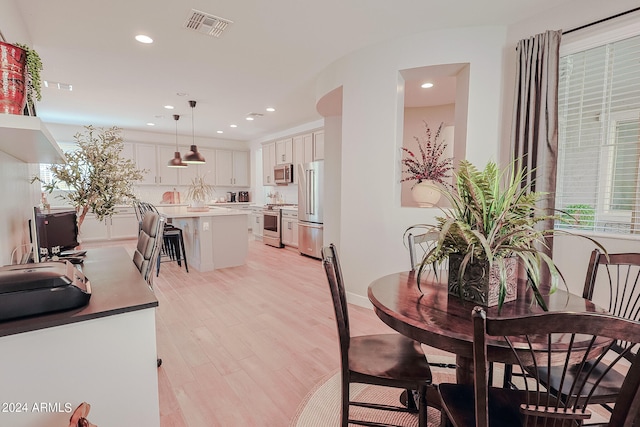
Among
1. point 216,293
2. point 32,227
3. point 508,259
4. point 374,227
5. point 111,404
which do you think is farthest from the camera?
point 216,293

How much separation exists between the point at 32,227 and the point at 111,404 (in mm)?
1658

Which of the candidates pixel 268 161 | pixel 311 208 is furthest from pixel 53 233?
pixel 268 161

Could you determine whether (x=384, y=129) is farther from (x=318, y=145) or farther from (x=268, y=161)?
(x=268, y=161)

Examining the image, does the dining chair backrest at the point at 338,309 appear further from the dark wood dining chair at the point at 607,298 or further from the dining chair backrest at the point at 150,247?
the dining chair backrest at the point at 150,247

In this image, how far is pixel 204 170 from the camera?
321 inches

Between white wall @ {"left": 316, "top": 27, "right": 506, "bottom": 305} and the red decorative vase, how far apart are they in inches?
106

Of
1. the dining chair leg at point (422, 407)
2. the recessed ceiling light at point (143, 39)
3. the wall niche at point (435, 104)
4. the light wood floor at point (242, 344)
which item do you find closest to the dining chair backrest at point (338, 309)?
the dining chair leg at point (422, 407)

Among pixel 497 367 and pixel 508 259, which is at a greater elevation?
pixel 508 259

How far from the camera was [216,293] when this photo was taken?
376 cm

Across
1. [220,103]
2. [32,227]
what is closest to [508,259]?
[32,227]

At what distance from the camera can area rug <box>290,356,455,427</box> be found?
1705 mm

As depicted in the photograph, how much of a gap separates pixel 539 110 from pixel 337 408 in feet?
8.64

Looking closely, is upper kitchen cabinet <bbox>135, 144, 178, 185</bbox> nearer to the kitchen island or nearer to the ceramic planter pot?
the kitchen island

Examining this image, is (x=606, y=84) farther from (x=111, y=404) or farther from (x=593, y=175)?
(x=111, y=404)
